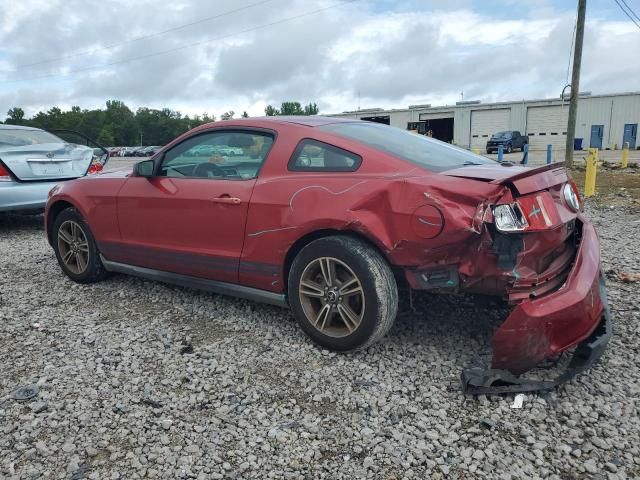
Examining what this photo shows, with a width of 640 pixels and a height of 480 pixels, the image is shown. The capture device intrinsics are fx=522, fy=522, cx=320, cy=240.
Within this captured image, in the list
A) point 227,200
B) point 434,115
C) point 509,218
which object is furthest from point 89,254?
point 434,115

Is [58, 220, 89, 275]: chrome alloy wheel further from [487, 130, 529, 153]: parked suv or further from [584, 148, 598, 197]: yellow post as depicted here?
[487, 130, 529, 153]: parked suv

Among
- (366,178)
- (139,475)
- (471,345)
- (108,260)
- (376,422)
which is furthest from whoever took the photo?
(108,260)

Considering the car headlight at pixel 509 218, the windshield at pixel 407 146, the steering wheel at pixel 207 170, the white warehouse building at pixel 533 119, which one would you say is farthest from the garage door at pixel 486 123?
the car headlight at pixel 509 218

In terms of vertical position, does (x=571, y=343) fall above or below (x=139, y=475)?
above

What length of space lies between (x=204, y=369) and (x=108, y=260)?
6.20 feet

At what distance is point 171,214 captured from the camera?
3830 mm

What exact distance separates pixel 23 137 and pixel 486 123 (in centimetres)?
4135

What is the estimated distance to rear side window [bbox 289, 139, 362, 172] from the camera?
10.3 ft

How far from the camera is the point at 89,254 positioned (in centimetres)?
455

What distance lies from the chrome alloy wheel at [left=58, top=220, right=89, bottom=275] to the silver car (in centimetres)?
255

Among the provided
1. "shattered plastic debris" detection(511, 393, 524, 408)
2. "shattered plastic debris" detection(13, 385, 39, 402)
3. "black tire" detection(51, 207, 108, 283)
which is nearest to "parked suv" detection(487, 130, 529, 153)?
"black tire" detection(51, 207, 108, 283)

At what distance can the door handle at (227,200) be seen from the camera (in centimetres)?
Result: 345

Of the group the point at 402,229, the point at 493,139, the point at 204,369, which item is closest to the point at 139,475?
the point at 204,369

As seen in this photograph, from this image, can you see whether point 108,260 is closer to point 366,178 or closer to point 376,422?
point 366,178
